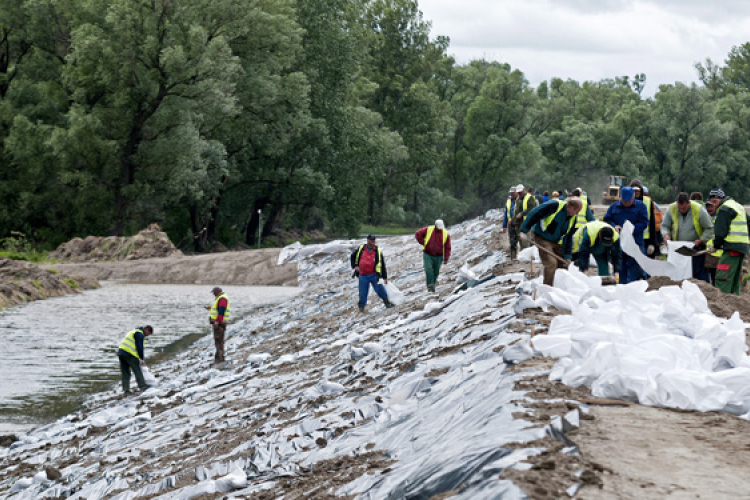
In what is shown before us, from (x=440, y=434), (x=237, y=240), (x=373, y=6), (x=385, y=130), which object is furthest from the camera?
(x=373, y=6)

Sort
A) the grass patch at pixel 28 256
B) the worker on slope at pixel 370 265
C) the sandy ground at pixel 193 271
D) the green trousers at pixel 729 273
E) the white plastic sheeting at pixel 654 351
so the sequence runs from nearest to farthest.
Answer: the white plastic sheeting at pixel 654 351 → the green trousers at pixel 729 273 → the worker on slope at pixel 370 265 → the sandy ground at pixel 193 271 → the grass patch at pixel 28 256

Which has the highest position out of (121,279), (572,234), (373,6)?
(373,6)

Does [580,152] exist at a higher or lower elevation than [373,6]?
lower

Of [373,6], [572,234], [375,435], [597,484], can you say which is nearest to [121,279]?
[572,234]

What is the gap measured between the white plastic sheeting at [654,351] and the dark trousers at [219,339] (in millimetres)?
9356

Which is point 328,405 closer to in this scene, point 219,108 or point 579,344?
point 579,344

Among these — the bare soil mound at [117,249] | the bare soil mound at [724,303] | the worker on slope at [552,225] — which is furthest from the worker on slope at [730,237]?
the bare soil mound at [117,249]

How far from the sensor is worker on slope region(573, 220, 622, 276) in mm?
12562

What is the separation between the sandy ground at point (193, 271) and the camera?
37.3 m

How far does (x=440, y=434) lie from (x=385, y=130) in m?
60.3

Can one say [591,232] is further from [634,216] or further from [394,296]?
[394,296]

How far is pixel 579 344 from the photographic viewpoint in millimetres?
7578

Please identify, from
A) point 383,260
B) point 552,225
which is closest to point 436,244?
point 383,260

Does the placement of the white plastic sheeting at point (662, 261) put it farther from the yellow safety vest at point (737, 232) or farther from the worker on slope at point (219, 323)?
the worker on slope at point (219, 323)
